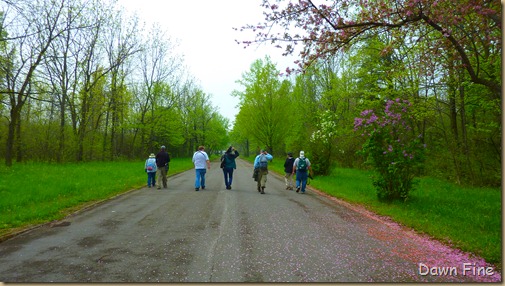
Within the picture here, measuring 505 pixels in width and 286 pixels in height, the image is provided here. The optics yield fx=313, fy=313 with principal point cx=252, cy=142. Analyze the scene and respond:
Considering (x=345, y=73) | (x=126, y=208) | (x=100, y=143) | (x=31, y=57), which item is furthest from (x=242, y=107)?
(x=126, y=208)

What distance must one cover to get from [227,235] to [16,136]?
1139 inches

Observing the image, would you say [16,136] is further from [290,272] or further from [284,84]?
[290,272]

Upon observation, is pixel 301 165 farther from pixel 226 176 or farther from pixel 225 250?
pixel 225 250

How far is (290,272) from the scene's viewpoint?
3.89m

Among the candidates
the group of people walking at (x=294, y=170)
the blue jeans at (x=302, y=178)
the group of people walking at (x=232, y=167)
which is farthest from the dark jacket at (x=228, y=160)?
the blue jeans at (x=302, y=178)

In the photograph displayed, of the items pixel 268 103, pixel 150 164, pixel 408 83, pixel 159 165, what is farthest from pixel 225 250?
pixel 268 103

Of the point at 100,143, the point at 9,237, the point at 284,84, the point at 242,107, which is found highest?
the point at 284,84

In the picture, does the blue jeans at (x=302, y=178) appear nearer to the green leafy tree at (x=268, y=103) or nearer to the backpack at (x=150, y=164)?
the backpack at (x=150, y=164)

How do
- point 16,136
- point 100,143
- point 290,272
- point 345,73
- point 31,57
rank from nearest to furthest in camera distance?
point 290,272 → point 31,57 → point 16,136 → point 345,73 → point 100,143

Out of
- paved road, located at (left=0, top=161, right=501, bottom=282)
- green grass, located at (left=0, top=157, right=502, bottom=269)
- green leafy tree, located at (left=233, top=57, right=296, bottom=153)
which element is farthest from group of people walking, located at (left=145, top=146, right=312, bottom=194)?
green leafy tree, located at (left=233, top=57, right=296, bottom=153)

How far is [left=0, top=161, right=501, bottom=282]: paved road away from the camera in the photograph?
3.85 m

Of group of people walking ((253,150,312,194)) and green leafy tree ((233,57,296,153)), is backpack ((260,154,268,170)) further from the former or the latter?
green leafy tree ((233,57,296,153))

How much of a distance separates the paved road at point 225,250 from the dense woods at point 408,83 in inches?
138

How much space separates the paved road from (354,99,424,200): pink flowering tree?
3010 mm
